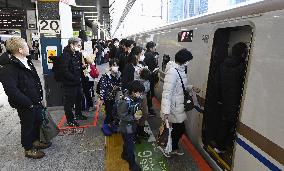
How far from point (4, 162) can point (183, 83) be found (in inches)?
124

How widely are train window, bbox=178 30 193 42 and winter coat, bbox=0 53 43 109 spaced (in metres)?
2.82

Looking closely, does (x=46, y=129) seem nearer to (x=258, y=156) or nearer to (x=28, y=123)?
(x=28, y=123)

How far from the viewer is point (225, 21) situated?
141 inches

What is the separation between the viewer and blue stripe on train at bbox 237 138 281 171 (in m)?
2.50

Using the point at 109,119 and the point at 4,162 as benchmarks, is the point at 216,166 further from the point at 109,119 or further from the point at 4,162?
the point at 4,162

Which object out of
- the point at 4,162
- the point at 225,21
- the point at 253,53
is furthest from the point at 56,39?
the point at 253,53

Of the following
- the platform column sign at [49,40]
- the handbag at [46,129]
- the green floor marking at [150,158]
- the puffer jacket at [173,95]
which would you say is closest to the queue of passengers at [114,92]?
the puffer jacket at [173,95]

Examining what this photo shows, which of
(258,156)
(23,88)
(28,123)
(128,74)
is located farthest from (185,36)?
(28,123)

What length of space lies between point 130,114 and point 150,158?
3.36 feet

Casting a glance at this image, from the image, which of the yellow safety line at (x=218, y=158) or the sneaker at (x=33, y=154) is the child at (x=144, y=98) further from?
the sneaker at (x=33, y=154)

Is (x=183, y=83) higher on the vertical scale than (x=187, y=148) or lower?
higher

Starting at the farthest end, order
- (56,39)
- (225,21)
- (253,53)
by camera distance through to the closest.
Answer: (56,39) < (225,21) < (253,53)

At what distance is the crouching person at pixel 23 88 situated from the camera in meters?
3.96

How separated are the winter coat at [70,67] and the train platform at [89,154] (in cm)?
106
